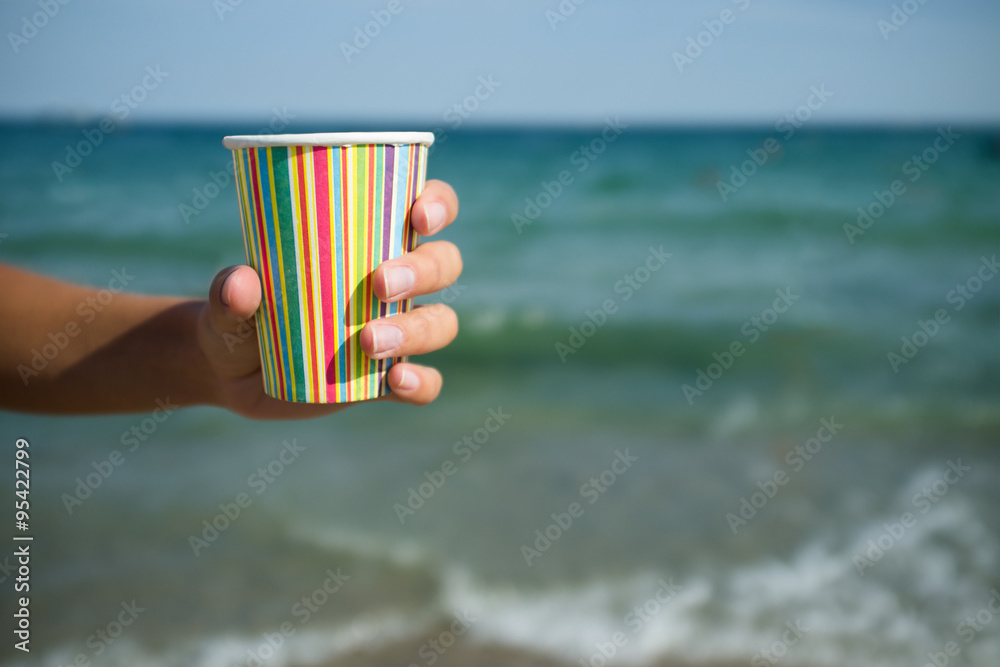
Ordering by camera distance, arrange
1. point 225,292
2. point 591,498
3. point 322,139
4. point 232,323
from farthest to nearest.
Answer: point 591,498, point 232,323, point 225,292, point 322,139

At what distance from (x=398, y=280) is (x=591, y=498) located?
277 centimetres

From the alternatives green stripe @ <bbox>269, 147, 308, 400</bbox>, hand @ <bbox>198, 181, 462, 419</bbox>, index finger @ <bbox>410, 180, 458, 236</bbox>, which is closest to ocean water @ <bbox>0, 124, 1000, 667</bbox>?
hand @ <bbox>198, 181, 462, 419</bbox>

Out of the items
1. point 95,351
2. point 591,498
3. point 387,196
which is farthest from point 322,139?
point 591,498

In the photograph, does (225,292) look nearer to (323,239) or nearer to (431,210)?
(323,239)

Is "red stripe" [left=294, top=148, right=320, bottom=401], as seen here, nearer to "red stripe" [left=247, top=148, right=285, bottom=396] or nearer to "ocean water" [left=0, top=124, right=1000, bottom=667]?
"red stripe" [left=247, top=148, right=285, bottom=396]

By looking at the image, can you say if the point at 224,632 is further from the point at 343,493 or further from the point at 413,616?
the point at 343,493

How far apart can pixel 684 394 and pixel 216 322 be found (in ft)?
14.5

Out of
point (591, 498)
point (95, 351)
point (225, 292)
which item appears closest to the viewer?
point (225, 292)

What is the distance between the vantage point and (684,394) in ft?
18.0

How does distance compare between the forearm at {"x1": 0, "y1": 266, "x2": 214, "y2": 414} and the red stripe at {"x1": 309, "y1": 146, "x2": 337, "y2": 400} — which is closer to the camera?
the red stripe at {"x1": 309, "y1": 146, "x2": 337, "y2": 400}

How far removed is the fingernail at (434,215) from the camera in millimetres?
1370

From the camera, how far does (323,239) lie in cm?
129

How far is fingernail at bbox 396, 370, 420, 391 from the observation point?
1.44 metres

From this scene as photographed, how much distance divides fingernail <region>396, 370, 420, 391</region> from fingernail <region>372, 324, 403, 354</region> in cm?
8
